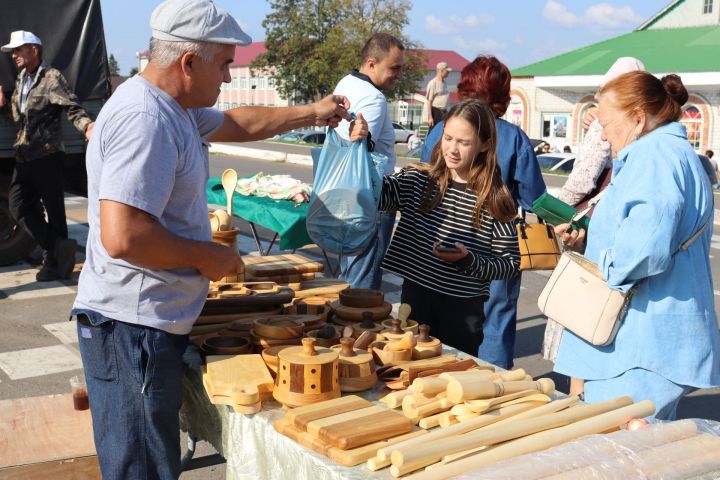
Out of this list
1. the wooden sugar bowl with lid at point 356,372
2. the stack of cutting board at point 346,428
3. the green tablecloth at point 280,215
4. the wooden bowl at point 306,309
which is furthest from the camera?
the green tablecloth at point 280,215

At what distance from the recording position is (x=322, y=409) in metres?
2.16

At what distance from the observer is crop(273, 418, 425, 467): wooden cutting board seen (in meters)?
1.93

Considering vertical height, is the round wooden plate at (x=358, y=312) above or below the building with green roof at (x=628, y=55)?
below

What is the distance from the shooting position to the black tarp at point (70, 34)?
761cm

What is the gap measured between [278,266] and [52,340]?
2678 mm

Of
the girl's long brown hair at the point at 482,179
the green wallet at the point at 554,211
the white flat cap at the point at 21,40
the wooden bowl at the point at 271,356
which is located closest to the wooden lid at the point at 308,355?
the wooden bowl at the point at 271,356

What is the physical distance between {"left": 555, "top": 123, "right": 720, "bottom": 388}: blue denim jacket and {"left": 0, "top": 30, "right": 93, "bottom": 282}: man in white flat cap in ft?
16.9

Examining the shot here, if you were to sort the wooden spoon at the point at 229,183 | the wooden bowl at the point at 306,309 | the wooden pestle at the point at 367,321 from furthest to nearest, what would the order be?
1. the wooden spoon at the point at 229,183
2. the wooden bowl at the point at 306,309
3. the wooden pestle at the point at 367,321

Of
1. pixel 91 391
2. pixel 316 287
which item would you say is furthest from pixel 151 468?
pixel 316 287

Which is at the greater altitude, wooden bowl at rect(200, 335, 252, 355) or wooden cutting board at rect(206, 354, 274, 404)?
wooden bowl at rect(200, 335, 252, 355)

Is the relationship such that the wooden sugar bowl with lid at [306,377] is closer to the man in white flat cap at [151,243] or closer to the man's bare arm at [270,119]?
the man in white flat cap at [151,243]

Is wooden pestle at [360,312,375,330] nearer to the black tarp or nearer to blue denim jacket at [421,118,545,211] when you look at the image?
blue denim jacket at [421,118,545,211]

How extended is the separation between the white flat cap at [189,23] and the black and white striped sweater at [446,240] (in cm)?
150

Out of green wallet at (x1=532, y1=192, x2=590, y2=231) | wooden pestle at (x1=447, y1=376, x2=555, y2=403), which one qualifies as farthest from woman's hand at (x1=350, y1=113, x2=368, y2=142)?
wooden pestle at (x1=447, y1=376, x2=555, y2=403)
